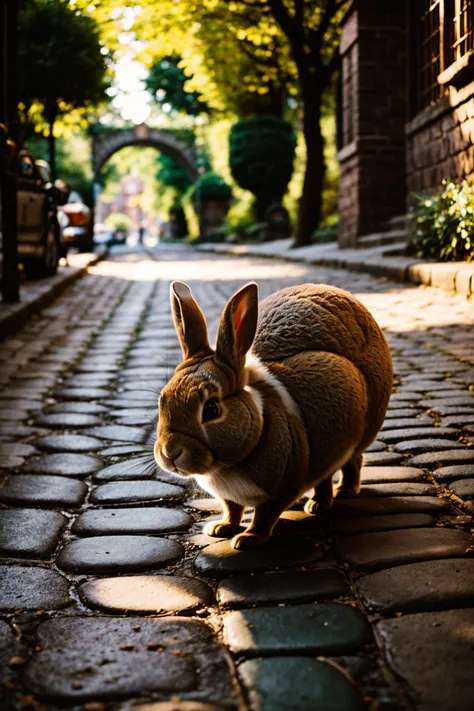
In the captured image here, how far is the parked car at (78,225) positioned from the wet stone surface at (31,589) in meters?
19.3

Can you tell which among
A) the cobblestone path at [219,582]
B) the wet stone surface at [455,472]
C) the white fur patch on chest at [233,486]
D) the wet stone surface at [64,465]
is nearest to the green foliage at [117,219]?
the wet stone surface at [64,465]

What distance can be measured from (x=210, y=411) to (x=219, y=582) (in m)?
0.49

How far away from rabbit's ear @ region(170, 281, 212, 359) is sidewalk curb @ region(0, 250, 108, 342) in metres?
4.93

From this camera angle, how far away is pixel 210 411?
2451 millimetres

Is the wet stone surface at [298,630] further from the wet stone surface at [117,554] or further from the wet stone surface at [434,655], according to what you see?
the wet stone surface at [117,554]

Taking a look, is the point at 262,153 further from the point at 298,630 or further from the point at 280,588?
the point at 298,630

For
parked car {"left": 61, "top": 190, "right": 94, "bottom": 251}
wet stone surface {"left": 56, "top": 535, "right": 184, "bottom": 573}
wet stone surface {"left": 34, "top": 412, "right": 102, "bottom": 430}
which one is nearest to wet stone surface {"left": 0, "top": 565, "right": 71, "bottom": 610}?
wet stone surface {"left": 56, "top": 535, "right": 184, "bottom": 573}

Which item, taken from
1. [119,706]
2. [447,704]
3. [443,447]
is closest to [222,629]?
[119,706]

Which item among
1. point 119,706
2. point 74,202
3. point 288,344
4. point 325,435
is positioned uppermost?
point 74,202

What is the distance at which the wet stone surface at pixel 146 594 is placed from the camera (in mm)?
2316

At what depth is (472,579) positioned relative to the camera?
2.37 meters

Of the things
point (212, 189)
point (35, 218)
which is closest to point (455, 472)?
point (35, 218)

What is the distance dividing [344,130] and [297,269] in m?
4.59

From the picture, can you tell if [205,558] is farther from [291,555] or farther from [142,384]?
[142,384]
